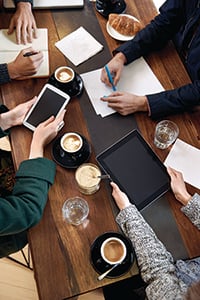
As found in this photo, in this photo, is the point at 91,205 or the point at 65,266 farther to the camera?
the point at 91,205

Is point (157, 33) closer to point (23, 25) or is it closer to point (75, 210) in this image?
point (23, 25)

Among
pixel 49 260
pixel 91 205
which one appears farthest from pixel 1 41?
pixel 49 260

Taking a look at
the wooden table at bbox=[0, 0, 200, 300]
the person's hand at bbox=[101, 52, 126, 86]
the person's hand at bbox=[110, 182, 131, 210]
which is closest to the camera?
the wooden table at bbox=[0, 0, 200, 300]

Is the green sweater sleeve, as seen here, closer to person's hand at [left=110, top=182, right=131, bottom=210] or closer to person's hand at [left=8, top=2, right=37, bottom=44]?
person's hand at [left=110, top=182, right=131, bottom=210]

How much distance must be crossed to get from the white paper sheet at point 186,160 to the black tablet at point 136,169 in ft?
0.16

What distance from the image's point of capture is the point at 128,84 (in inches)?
56.3

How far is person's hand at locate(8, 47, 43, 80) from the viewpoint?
4.40 ft

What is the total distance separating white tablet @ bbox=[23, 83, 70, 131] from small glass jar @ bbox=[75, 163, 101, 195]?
0.70 ft

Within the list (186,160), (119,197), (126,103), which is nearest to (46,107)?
(126,103)

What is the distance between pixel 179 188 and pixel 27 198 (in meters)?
0.47

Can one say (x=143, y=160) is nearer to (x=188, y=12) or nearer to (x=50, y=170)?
(x=50, y=170)

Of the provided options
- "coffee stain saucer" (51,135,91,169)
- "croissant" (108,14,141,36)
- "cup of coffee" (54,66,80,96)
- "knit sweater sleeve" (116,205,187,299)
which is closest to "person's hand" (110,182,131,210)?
"knit sweater sleeve" (116,205,187,299)

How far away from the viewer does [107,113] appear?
135 centimetres

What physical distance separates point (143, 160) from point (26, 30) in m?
0.66
